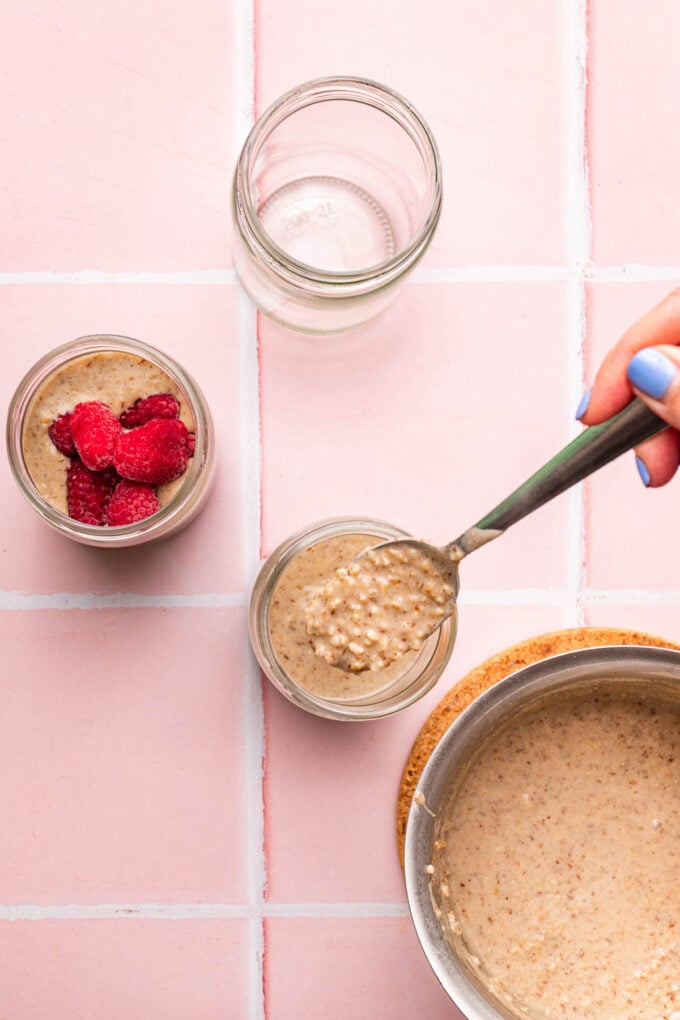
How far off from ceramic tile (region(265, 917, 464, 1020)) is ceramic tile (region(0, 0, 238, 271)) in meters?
0.51

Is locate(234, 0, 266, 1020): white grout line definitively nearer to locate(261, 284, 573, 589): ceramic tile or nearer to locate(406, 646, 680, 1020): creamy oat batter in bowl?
locate(261, 284, 573, 589): ceramic tile

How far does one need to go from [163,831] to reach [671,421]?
1.60 feet

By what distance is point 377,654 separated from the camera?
2.21 feet

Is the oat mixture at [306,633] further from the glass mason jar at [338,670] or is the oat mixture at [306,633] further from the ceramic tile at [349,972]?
the ceramic tile at [349,972]

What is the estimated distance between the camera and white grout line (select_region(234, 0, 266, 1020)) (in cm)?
79

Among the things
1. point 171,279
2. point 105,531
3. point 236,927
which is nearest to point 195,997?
point 236,927

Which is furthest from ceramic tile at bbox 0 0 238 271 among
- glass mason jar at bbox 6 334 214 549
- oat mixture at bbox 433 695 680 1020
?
oat mixture at bbox 433 695 680 1020

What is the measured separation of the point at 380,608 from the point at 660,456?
209 mm

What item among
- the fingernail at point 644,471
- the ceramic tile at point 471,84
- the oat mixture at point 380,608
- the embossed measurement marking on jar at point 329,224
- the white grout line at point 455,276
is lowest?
the oat mixture at point 380,608

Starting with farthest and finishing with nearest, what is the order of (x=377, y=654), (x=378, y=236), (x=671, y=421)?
1. (x=378, y=236)
2. (x=377, y=654)
3. (x=671, y=421)

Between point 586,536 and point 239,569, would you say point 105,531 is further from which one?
point 586,536

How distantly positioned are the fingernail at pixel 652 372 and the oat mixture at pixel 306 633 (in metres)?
0.23

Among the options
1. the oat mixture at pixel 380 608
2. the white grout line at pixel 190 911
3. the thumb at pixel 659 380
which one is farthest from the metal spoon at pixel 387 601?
the white grout line at pixel 190 911

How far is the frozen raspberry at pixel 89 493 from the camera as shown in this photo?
2.36 ft
